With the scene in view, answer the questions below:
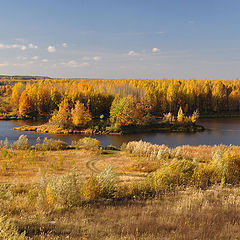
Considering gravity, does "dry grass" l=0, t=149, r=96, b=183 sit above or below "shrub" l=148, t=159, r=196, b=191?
below

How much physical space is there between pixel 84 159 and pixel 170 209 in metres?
14.6

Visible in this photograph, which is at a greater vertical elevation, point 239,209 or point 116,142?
point 239,209

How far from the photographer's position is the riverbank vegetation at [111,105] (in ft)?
169

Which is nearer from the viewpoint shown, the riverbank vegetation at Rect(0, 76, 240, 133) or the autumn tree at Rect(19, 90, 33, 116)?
the riverbank vegetation at Rect(0, 76, 240, 133)

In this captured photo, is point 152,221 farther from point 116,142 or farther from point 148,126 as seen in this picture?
point 148,126

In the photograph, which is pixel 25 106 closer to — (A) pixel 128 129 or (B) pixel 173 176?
(A) pixel 128 129

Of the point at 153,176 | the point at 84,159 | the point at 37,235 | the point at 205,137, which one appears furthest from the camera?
the point at 205,137

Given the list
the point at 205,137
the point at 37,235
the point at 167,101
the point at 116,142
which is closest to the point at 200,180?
the point at 37,235

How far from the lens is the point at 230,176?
517 inches

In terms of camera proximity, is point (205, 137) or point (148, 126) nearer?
point (205, 137)

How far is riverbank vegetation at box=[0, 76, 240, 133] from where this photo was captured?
169ft

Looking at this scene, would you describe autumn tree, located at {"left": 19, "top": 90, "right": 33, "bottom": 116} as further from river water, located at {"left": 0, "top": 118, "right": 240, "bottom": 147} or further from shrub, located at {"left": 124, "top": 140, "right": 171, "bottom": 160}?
shrub, located at {"left": 124, "top": 140, "right": 171, "bottom": 160}

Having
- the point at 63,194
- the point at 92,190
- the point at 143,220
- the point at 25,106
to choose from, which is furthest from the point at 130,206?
the point at 25,106

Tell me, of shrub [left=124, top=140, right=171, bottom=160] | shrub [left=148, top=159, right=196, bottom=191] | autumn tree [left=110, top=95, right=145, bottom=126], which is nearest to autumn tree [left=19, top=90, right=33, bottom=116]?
autumn tree [left=110, top=95, right=145, bottom=126]
